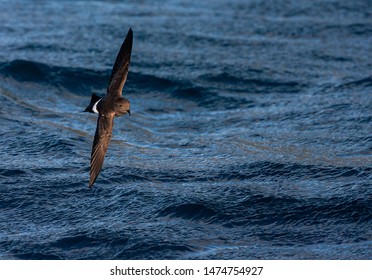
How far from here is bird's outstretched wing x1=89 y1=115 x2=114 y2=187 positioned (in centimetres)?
708

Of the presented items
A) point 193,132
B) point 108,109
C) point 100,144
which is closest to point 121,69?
point 108,109

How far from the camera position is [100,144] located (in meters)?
7.23

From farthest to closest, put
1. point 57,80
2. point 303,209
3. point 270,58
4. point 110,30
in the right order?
point 110,30, point 270,58, point 57,80, point 303,209

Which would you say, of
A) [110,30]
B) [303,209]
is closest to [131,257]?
[303,209]

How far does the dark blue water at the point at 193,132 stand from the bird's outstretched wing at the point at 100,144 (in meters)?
0.51

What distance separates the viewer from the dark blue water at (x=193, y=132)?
7.02 metres

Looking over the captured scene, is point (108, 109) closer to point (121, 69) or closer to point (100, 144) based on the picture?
point (100, 144)

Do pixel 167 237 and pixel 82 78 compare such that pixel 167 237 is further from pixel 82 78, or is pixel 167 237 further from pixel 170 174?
pixel 82 78

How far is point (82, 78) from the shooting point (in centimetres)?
1113

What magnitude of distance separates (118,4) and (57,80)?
3736 millimetres

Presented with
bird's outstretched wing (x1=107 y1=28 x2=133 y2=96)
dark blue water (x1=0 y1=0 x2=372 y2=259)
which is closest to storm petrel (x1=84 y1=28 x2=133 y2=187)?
bird's outstretched wing (x1=107 y1=28 x2=133 y2=96)

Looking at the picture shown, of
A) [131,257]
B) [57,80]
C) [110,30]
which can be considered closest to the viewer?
[131,257]

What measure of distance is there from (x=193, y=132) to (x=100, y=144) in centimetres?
251

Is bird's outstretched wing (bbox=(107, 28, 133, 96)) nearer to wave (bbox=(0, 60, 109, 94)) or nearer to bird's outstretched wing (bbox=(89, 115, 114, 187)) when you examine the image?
bird's outstretched wing (bbox=(89, 115, 114, 187))
